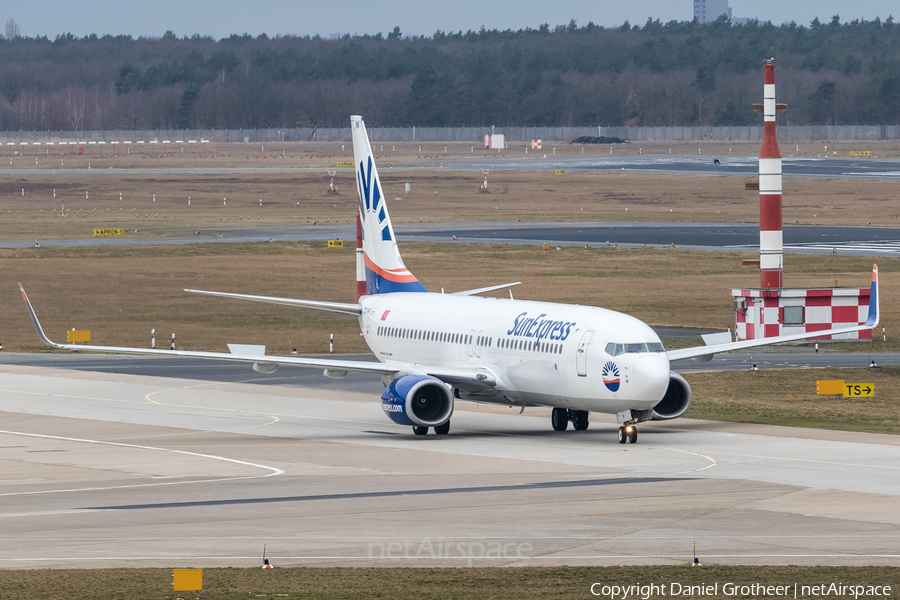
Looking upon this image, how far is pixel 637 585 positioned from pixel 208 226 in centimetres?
11526

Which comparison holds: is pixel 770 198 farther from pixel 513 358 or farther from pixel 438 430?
pixel 438 430

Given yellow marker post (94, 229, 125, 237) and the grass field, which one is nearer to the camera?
the grass field

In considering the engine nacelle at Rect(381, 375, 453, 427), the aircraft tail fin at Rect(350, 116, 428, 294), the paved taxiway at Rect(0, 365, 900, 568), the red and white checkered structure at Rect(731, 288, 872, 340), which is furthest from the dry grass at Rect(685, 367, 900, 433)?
the aircraft tail fin at Rect(350, 116, 428, 294)

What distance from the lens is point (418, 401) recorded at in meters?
44.3

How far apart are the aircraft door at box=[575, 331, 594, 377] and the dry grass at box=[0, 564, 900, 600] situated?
1758 centimetres

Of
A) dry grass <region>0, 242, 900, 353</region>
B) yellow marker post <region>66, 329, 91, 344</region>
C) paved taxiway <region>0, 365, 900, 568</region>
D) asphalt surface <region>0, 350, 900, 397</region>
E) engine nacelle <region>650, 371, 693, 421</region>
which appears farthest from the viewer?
dry grass <region>0, 242, 900, 353</region>

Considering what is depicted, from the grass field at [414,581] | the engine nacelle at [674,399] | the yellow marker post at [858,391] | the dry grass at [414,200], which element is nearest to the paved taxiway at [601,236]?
the dry grass at [414,200]

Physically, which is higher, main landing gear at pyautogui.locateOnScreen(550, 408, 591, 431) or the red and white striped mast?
the red and white striped mast

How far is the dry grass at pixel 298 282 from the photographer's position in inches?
2844

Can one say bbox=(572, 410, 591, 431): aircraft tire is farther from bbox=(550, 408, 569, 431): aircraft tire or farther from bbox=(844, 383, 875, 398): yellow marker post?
bbox=(844, 383, 875, 398): yellow marker post

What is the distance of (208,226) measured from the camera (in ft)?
438

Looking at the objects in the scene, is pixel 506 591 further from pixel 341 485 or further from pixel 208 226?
pixel 208 226

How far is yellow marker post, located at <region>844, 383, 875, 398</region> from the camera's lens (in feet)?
165

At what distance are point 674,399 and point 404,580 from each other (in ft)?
73.4
